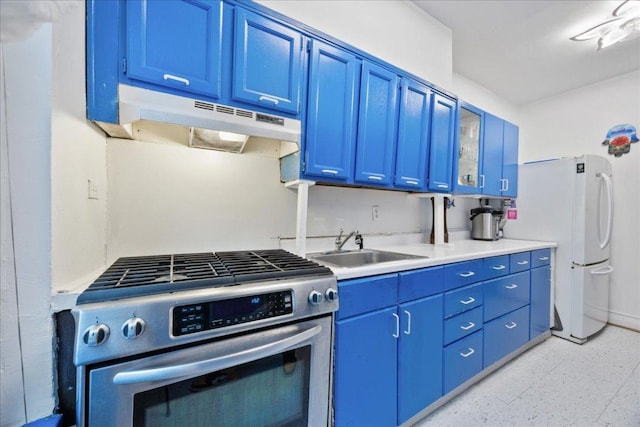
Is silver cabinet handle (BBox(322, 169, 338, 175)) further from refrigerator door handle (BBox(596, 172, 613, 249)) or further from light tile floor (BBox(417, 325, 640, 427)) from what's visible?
refrigerator door handle (BBox(596, 172, 613, 249))

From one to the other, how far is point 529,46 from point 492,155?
1.04m

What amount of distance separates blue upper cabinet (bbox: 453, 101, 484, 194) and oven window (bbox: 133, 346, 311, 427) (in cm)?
212

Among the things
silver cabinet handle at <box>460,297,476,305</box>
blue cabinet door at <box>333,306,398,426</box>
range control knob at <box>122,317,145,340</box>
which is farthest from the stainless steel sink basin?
range control knob at <box>122,317,145,340</box>

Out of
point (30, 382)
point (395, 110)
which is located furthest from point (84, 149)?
point (395, 110)

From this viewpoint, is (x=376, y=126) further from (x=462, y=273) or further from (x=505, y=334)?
(x=505, y=334)

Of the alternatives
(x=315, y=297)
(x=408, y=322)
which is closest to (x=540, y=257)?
(x=408, y=322)

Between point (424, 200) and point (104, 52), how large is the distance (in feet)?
8.07

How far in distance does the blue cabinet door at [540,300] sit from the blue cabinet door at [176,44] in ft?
9.76

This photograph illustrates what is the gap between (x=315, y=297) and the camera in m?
1.03

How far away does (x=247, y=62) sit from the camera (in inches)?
48.6

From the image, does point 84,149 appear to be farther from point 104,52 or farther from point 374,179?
point 374,179

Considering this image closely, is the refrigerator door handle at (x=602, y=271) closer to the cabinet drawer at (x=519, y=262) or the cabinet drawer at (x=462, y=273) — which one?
the cabinet drawer at (x=519, y=262)

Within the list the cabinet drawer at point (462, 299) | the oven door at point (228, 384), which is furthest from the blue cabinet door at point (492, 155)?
the oven door at point (228, 384)

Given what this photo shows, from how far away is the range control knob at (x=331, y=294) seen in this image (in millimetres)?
1074
